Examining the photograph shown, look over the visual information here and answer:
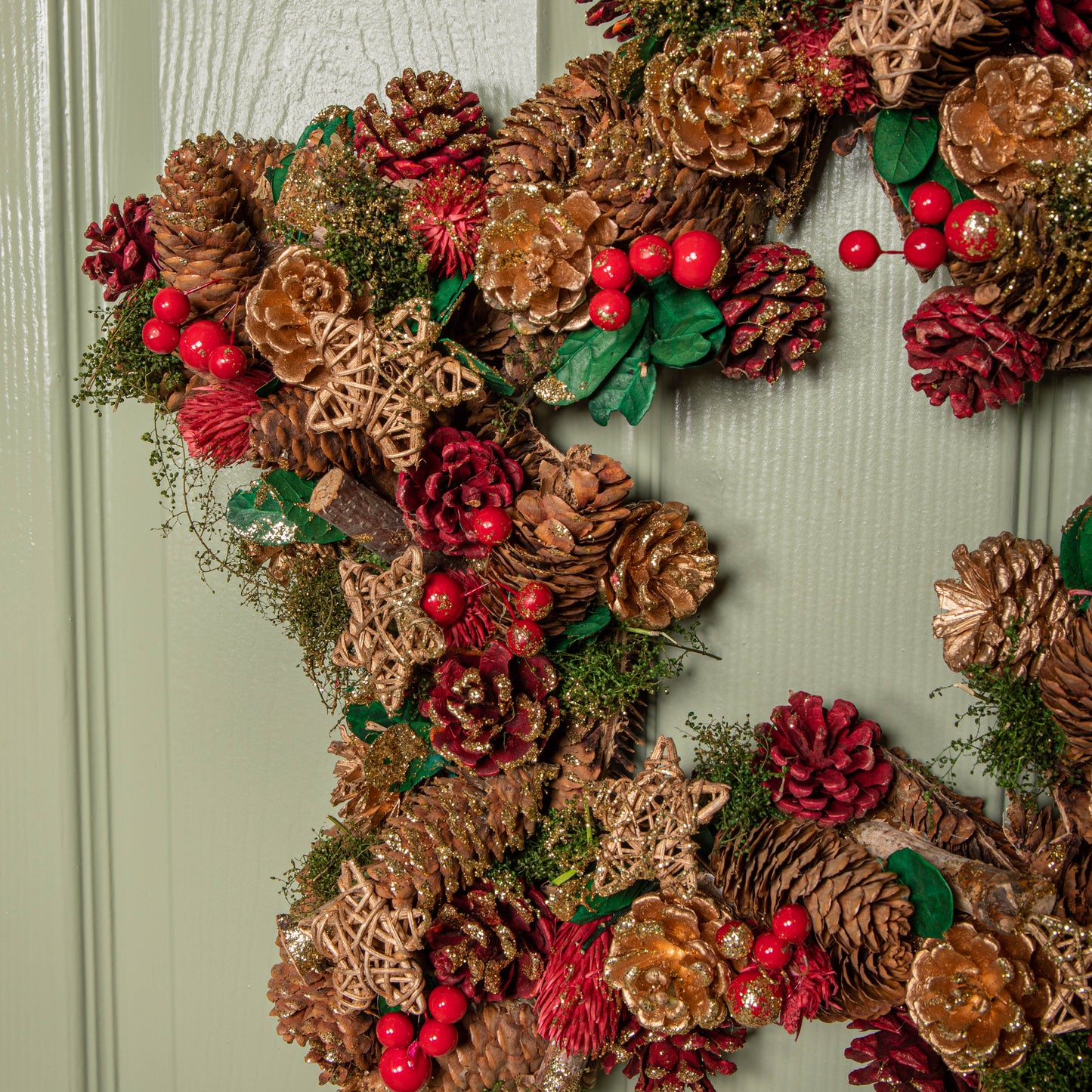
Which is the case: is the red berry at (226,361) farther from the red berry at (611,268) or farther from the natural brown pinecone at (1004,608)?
the natural brown pinecone at (1004,608)

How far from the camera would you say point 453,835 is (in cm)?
83

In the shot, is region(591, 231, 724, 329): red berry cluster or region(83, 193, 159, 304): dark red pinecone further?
region(83, 193, 159, 304): dark red pinecone

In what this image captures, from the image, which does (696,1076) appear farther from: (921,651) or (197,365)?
(197,365)

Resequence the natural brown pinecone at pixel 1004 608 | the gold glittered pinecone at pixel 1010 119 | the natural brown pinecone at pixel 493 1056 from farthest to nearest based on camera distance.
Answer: the natural brown pinecone at pixel 493 1056 → the natural brown pinecone at pixel 1004 608 → the gold glittered pinecone at pixel 1010 119

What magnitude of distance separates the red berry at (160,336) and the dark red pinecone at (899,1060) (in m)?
0.84

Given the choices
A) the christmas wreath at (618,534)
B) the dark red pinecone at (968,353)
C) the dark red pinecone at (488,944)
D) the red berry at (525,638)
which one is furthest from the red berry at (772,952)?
the dark red pinecone at (968,353)

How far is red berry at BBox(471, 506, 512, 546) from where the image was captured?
779mm

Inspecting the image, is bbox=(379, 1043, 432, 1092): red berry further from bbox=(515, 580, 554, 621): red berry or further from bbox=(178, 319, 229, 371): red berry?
bbox=(178, 319, 229, 371): red berry

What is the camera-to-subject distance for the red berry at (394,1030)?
0.82 m

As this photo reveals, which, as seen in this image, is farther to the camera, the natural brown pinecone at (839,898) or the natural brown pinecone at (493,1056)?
the natural brown pinecone at (493,1056)

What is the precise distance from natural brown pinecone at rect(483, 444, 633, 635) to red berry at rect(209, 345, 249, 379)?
272mm

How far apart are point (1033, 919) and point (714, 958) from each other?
251 mm

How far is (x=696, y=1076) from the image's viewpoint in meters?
0.84

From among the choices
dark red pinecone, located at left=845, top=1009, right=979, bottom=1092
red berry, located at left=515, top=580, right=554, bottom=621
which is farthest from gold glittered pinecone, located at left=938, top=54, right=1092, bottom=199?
dark red pinecone, located at left=845, top=1009, right=979, bottom=1092
